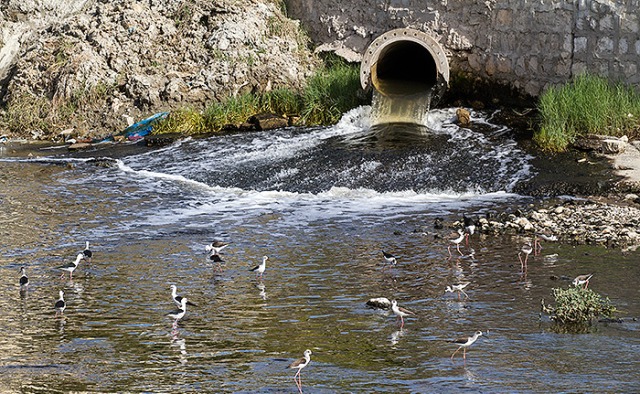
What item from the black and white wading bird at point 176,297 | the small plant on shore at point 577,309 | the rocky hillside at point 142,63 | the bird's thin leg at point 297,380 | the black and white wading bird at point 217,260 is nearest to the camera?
the bird's thin leg at point 297,380

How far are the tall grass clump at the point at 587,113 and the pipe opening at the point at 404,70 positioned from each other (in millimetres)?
3122

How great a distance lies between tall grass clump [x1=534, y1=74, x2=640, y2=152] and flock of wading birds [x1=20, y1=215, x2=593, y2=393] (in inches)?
141

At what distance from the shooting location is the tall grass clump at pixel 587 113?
53.9 ft

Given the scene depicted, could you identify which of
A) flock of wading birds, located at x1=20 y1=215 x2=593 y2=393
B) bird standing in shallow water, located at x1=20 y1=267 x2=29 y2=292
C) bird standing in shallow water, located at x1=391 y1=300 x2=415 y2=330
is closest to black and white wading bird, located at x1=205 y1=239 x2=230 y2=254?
flock of wading birds, located at x1=20 y1=215 x2=593 y2=393

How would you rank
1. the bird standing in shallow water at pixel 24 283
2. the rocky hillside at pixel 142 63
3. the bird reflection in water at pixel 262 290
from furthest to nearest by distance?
1. the rocky hillside at pixel 142 63
2. the bird standing in shallow water at pixel 24 283
3. the bird reflection in water at pixel 262 290

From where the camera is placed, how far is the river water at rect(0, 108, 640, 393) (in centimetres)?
848

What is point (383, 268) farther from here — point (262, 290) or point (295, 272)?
point (262, 290)

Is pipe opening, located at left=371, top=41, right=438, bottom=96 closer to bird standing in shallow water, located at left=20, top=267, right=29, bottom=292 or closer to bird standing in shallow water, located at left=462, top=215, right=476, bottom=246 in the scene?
bird standing in shallow water, located at left=462, top=215, right=476, bottom=246

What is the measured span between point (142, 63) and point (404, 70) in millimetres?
5522

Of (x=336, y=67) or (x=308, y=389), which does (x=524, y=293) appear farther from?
(x=336, y=67)

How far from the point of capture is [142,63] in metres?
22.0

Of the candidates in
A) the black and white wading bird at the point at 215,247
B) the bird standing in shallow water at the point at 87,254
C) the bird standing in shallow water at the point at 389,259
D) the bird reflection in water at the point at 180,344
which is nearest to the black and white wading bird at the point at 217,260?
the black and white wading bird at the point at 215,247

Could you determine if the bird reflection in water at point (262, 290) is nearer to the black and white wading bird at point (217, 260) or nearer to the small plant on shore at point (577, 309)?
the black and white wading bird at point (217, 260)

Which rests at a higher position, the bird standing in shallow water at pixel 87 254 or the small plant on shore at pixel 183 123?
the small plant on shore at pixel 183 123
